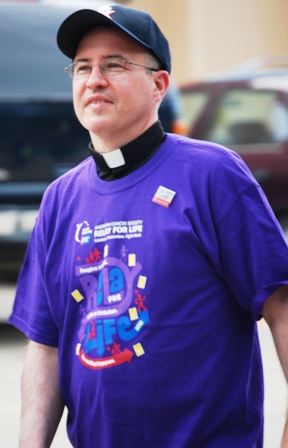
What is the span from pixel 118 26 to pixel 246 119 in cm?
807

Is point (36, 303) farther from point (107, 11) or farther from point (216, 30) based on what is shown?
point (216, 30)

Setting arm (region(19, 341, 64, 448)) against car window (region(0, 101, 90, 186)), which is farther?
car window (region(0, 101, 90, 186))

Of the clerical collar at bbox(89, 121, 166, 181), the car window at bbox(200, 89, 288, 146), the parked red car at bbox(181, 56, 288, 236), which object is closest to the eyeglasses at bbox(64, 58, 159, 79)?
the clerical collar at bbox(89, 121, 166, 181)

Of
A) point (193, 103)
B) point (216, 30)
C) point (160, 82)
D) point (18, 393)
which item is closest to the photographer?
point (160, 82)

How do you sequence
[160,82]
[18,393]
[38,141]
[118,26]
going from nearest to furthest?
[118,26] → [160,82] → [18,393] → [38,141]

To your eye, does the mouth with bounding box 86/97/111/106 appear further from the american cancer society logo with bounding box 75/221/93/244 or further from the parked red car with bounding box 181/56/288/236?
the parked red car with bounding box 181/56/288/236

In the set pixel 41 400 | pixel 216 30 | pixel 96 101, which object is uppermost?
pixel 96 101

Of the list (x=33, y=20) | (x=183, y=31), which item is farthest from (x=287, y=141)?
(x=183, y=31)

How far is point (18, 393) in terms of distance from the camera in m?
6.54

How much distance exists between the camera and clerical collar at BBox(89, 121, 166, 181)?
8.70ft

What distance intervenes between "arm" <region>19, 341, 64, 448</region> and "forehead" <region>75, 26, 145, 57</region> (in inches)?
27.8

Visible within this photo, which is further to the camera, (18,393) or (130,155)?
(18,393)

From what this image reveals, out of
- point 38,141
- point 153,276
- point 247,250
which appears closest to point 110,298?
point 153,276

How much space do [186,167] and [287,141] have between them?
7887 millimetres
